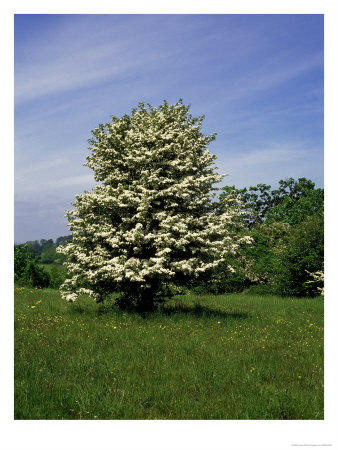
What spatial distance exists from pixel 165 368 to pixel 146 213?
301 inches

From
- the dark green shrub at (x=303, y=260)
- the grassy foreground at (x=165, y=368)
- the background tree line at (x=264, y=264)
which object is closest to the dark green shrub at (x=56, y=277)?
the background tree line at (x=264, y=264)

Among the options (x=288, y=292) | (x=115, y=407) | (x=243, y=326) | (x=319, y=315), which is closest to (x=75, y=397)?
(x=115, y=407)

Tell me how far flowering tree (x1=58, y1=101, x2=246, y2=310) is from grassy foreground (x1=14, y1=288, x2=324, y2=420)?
2.04 m

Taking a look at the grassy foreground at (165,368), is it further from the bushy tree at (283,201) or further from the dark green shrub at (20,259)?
the bushy tree at (283,201)

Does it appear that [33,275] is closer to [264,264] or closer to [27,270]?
[27,270]

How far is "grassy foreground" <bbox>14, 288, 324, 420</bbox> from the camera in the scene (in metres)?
6.34

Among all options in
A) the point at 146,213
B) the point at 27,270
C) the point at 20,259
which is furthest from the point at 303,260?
the point at 20,259

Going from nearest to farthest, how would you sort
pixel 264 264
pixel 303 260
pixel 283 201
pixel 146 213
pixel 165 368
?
pixel 165 368
pixel 146 213
pixel 303 260
pixel 264 264
pixel 283 201

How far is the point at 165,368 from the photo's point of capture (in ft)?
27.3

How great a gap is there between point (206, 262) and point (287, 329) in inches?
174

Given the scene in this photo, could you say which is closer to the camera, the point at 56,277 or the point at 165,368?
the point at 165,368

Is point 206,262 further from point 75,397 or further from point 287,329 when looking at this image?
point 75,397

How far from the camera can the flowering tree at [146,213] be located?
1438 cm

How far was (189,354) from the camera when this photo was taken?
973cm
